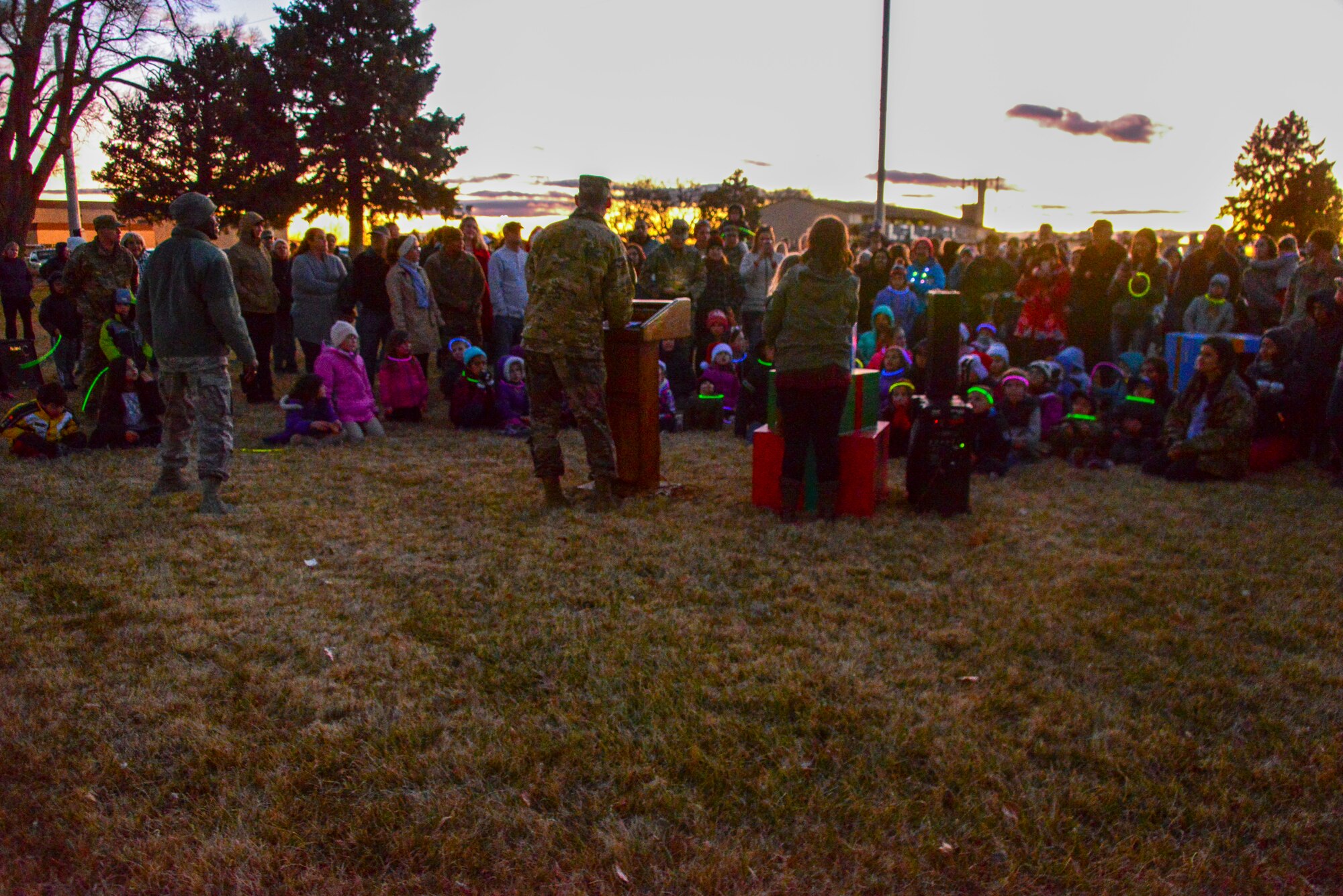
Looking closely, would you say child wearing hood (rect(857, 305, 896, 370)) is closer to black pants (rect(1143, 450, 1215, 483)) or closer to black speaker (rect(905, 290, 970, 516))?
black speaker (rect(905, 290, 970, 516))

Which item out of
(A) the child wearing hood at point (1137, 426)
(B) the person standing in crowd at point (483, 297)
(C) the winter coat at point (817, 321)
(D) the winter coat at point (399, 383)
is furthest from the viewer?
(B) the person standing in crowd at point (483, 297)

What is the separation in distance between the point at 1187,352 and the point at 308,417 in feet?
28.8

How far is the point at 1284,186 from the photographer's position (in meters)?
65.4

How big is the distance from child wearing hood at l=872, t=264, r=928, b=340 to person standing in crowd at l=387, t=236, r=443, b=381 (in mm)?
5042

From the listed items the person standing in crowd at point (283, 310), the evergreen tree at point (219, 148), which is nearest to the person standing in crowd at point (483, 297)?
the person standing in crowd at point (283, 310)

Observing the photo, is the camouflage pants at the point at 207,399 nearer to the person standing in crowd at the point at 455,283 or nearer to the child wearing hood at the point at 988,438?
the person standing in crowd at the point at 455,283

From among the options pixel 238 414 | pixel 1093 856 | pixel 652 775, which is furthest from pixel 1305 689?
pixel 238 414

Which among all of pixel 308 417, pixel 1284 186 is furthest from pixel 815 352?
pixel 1284 186

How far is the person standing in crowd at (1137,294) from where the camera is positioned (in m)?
10.3

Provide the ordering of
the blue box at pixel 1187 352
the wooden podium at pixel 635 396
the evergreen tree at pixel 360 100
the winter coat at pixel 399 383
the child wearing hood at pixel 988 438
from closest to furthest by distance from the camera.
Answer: the wooden podium at pixel 635 396
the child wearing hood at pixel 988 438
the blue box at pixel 1187 352
the winter coat at pixel 399 383
the evergreen tree at pixel 360 100

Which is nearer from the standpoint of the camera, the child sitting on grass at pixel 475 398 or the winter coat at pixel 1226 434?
the winter coat at pixel 1226 434

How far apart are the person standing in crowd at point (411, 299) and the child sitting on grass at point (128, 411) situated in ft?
7.86

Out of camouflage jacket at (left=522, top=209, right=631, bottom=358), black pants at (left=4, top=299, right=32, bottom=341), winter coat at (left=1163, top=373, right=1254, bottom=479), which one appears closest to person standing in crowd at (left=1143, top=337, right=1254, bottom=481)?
winter coat at (left=1163, top=373, right=1254, bottom=479)

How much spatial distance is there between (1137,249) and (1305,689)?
7.92 meters
